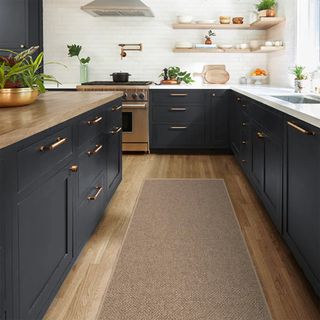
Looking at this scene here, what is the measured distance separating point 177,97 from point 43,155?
14.4 ft

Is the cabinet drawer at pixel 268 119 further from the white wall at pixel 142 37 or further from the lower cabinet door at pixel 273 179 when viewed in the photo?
the white wall at pixel 142 37

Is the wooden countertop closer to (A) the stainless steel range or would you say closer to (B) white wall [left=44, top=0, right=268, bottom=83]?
(A) the stainless steel range

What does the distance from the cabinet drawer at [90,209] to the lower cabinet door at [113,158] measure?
250 millimetres

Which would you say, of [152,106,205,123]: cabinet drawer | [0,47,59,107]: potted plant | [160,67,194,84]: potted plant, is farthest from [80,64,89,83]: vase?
[0,47,59,107]: potted plant

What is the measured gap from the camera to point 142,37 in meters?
6.62

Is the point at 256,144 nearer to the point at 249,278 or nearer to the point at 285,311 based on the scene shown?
the point at 249,278

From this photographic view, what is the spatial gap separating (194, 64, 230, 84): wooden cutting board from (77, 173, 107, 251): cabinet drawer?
3.70 m

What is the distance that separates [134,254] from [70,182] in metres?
0.69

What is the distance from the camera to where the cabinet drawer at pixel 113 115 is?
3447mm

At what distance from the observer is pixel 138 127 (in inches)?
238

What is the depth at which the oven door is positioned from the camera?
19.6ft

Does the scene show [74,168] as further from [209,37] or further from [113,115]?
[209,37]

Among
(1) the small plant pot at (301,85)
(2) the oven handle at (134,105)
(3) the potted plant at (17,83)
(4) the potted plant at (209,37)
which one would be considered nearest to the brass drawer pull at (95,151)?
(3) the potted plant at (17,83)

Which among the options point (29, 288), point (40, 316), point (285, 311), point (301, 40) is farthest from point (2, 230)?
point (301, 40)
